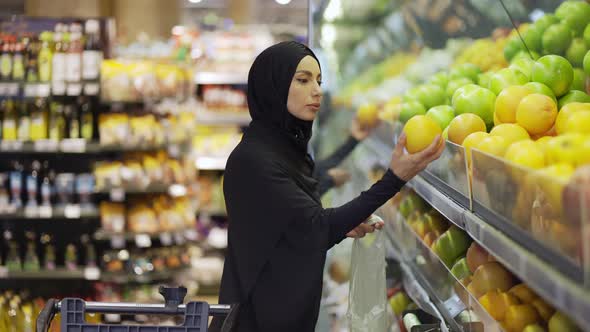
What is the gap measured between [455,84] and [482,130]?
23.0 inches

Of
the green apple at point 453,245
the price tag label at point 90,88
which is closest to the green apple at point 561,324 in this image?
the green apple at point 453,245

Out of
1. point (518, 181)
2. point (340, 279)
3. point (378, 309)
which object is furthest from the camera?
point (340, 279)

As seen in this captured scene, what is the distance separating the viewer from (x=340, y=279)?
3551 mm

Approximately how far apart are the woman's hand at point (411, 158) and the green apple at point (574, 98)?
1.03 feet

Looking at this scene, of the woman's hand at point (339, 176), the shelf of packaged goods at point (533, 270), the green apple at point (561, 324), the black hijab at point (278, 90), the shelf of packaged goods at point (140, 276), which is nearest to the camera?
the shelf of packaged goods at point (533, 270)

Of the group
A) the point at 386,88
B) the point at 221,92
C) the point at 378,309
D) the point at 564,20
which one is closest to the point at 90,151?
the point at 221,92

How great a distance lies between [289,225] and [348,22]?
208 cm

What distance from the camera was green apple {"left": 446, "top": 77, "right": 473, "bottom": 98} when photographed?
102 inches

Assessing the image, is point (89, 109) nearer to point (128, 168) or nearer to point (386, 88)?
point (128, 168)

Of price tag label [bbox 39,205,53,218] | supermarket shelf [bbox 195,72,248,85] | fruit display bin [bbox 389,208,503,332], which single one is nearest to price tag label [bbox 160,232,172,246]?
price tag label [bbox 39,205,53,218]

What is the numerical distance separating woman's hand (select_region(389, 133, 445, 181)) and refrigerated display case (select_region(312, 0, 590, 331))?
0.16ft

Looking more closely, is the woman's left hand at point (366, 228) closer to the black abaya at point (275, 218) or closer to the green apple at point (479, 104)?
the black abaya at point (275, 218)

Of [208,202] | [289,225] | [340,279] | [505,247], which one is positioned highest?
[505,247]

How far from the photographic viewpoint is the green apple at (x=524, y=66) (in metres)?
2.19
